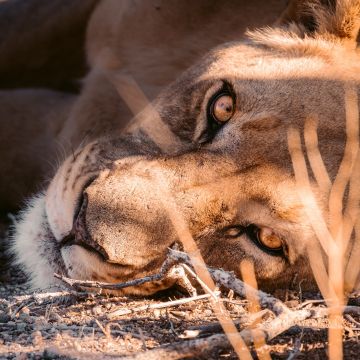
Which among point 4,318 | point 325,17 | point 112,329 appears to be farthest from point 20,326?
point 325,17

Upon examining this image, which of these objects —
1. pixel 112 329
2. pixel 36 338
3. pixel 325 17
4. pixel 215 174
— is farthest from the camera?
pixel 325 17

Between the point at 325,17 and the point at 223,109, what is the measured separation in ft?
2.10

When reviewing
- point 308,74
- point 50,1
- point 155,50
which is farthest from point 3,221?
point 308,74

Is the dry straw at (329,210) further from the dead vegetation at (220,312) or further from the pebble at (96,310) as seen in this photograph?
the pebble at (96,310)

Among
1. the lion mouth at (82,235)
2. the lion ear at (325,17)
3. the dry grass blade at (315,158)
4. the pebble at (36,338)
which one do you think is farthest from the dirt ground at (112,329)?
the lion ear at (325,17)

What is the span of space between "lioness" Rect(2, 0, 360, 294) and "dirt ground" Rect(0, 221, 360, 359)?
0.54 ft

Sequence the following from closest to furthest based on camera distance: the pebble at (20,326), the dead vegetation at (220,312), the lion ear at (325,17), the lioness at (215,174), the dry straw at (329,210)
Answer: the dead vegetation at (220,312) → the pebble at (20,326) → the lioness at (215,174) → the dry straw at (329,210) → the lion ear at (325,17)

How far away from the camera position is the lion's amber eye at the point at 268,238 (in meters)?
2.62

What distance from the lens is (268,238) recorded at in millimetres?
2635

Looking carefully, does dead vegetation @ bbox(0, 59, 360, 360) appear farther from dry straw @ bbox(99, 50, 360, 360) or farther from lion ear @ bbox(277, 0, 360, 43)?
lion ear @ bbox(277, 0, 360, 43)

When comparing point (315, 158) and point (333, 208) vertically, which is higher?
point (315, 158)

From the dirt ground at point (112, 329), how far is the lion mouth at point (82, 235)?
0.16 m

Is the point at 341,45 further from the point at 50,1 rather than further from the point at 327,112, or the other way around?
the point at 50,1

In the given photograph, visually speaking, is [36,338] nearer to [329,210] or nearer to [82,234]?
[82,234]
